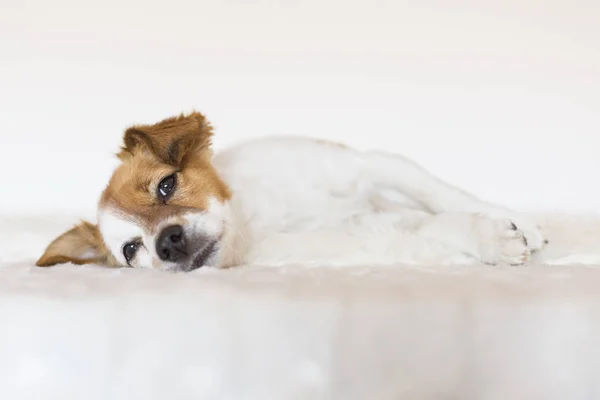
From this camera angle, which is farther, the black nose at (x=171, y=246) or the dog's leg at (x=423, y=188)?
the dog's leg at (x=423, y=188)

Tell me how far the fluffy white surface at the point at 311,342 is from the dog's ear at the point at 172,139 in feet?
1.96

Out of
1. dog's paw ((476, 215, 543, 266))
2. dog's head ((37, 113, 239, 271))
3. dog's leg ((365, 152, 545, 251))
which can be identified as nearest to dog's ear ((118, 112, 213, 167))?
dog's head ((37, 113, 239, 271))

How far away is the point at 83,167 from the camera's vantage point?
242cm

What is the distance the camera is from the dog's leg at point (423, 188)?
4.33 ft

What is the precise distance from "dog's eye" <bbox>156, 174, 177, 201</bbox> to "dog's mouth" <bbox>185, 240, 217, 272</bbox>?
0.54 ft

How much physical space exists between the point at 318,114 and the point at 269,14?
45 centimetres

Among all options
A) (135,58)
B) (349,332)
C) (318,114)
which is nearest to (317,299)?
(349,332)

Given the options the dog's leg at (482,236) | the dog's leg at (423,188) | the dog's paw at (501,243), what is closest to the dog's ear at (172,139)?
the dog's leg at (423,188)

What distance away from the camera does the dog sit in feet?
3.77

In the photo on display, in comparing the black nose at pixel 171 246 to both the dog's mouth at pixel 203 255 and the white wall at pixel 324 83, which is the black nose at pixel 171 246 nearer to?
the dog's mouth at pixel 203 255

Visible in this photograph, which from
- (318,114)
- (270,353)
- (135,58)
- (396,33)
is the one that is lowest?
(270,353)

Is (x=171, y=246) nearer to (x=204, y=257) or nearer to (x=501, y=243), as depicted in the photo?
(x=204, y=257)

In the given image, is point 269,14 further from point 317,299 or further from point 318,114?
point 317,299

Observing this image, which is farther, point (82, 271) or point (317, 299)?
point (82, 271)
